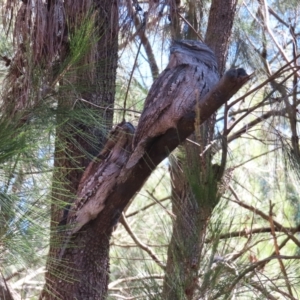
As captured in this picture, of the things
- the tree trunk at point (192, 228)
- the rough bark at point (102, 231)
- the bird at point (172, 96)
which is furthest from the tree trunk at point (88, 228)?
the tree trunk at point (192, 228)

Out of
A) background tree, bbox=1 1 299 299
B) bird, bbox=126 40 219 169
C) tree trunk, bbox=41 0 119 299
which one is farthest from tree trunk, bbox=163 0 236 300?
tree trunk, bbox=41 0 119 299

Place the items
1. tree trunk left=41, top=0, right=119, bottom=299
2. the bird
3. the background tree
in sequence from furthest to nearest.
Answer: tree trunk left=41, top=0, right=119, bottom=299 < the bird < the background tree

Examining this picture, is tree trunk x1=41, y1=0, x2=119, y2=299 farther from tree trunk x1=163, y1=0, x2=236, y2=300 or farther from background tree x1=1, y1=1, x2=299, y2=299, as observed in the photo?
tree trunk x1=163, y1=0, x2=236, y2=300

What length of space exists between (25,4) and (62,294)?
3.02ft

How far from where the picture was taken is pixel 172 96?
6.25 feet

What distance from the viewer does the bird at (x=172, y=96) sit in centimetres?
186

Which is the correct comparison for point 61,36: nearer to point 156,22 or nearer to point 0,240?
point 156,22

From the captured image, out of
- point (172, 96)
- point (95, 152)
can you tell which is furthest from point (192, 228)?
point (95, 152)

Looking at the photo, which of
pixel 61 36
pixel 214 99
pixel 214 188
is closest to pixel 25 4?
pixel 61 36

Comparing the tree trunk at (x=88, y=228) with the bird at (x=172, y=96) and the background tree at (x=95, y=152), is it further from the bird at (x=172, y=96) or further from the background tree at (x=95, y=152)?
the bird at (x=172, y=96)

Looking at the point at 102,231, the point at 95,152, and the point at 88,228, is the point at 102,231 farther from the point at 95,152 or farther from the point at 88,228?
the point at 95,152

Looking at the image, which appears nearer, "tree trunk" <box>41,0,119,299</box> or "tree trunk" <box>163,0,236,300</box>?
"tree trunk" <box>163,0,236,300</box>

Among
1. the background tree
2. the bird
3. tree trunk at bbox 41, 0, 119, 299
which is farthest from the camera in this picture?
tree trunk at bbox 41, 0, 119, 299

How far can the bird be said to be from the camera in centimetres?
186
